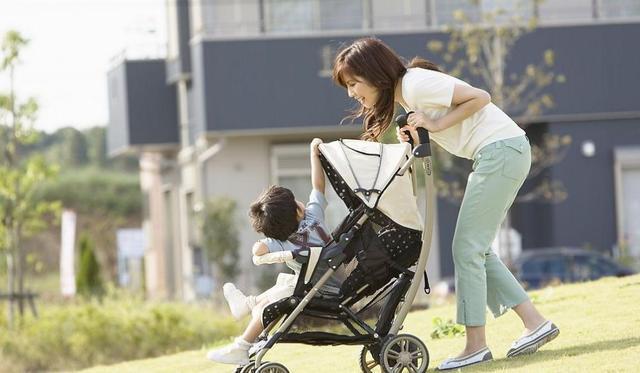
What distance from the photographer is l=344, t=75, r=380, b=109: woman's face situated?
7.83m

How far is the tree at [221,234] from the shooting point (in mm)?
31328

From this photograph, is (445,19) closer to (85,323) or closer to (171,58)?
(171,58)

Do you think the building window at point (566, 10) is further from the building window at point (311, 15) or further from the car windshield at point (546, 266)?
the car windshield at point (546, 266)

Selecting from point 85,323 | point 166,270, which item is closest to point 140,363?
point 85,323

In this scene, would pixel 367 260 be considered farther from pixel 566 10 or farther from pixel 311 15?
pixel 566 10

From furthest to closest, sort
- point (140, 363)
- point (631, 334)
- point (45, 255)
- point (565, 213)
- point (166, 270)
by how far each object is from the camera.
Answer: point (45, 255), point (166, 270), point (565, 213), point (140, 363), point (631, 334)

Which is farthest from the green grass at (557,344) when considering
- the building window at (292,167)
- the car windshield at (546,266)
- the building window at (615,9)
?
the building window at (615,9)

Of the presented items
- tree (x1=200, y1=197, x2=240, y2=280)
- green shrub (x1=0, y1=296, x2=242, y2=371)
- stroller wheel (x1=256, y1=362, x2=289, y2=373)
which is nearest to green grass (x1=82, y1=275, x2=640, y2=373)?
stroller wheel (x1=256, y1=362, x2=289, y2=373)

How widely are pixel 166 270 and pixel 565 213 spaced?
12.2 metres

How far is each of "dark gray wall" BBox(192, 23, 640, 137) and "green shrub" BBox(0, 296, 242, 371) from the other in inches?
510

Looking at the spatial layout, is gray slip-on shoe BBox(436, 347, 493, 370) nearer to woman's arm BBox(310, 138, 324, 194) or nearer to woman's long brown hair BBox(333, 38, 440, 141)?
woman's arm BBox(310, 138, 324, 194)

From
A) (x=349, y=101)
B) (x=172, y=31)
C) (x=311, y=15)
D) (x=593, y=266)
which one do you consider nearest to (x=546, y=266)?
(x=593, y=266)

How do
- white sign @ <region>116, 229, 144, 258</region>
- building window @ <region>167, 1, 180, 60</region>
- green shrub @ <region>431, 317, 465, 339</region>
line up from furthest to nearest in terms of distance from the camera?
white sign @ <region>116, 229, 144, 258</region> → building window @ <region>167, 1, 180, 60</region> → green shrub @ <region>431, 317, 465, 339</region>

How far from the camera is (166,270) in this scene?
39.2 metres
